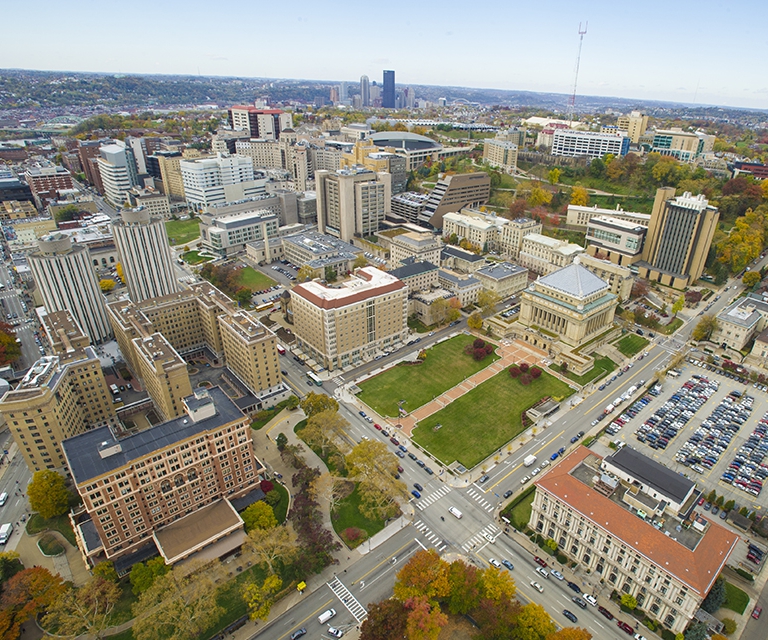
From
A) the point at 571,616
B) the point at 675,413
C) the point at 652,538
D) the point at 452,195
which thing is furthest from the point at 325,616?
the point at 452,195

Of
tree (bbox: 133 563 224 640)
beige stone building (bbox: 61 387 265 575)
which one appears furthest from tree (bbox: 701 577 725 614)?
beige stone building (bbox: 61 387 265 575)

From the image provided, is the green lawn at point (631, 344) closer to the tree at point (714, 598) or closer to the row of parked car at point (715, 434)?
the row of parked car at point (715, 434)

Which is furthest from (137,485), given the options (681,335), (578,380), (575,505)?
(681,335)

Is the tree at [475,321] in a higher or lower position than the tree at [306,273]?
lower

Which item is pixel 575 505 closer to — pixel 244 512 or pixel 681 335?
pixel 244 512

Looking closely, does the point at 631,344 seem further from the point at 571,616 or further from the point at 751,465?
the point at 571,616

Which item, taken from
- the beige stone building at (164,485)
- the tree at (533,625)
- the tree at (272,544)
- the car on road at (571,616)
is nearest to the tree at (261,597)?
the tree at (272,544)
